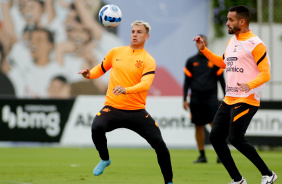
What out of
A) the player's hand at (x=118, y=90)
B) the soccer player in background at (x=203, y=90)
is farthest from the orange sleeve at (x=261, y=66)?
the soccer player in background at (x=203, y=90)

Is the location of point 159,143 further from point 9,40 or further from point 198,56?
point 9,40

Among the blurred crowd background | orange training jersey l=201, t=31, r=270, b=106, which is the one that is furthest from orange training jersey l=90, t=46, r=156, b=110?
the blurred crowd background

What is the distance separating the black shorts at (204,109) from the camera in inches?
520

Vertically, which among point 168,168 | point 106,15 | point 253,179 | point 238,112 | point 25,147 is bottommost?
point 25,147

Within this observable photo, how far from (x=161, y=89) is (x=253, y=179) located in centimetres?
1345

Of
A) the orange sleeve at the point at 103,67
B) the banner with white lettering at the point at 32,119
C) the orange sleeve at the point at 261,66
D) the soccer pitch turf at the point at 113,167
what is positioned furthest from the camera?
the banner with white lettering at the point at 32,119

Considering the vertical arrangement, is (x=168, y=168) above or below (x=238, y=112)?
below

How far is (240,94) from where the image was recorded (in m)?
8.43

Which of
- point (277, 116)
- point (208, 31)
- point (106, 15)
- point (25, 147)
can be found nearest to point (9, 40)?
point (25, 147)

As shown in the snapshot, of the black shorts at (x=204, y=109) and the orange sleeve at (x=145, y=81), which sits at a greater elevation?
the orange sleeve at (x=145, y=81)

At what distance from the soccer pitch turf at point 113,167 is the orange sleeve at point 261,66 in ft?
6.70

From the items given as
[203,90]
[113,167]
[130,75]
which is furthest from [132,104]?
[203,90]

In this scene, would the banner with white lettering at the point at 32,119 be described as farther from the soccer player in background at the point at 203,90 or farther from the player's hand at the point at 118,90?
the player's hand at the point at 118,90

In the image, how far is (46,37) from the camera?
75.3 ft
